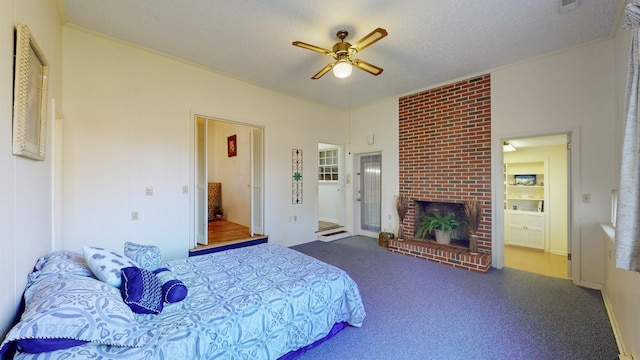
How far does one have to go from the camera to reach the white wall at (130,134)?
109 inches

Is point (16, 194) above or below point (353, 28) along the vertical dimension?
below

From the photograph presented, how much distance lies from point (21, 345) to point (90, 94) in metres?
2.89

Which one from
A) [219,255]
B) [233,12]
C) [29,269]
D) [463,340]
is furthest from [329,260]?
[233,12]

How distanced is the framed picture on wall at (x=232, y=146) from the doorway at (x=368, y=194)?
9.46ft

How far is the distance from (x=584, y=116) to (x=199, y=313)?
15.1 ft

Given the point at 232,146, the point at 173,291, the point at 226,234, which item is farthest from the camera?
the point at 232,146

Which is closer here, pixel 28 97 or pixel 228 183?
pixel 28 97

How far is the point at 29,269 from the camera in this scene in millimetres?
1500

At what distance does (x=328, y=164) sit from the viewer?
6.92 metres

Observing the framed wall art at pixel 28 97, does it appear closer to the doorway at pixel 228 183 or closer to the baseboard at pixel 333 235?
the doorway at pixel 228 183

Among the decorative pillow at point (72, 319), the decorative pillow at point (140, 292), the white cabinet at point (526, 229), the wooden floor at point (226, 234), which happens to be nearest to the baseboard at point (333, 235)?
the wooden floor at point (226, 234)

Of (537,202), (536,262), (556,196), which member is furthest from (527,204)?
(536,262)

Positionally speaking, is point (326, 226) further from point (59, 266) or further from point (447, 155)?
point (59, 266)

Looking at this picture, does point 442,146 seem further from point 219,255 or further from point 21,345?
point 21,345
